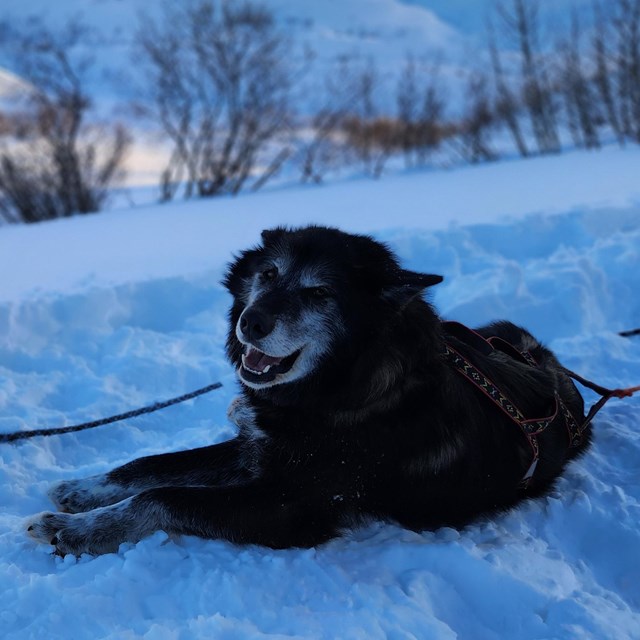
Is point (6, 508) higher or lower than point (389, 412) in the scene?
lower

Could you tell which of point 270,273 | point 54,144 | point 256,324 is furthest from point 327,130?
point 256,324

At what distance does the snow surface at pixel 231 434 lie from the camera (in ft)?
7.01

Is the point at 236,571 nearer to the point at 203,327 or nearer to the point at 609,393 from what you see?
the point at 609,393

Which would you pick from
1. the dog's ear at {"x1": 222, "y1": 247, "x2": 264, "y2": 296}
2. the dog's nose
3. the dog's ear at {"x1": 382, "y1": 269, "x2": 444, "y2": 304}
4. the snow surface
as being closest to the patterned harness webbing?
the snow surface

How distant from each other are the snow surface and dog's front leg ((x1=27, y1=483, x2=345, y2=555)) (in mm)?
60

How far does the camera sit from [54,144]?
16.4m

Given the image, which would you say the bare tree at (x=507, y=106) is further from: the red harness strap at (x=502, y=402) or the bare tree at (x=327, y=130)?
the red harness strap at (x=502, y=402)

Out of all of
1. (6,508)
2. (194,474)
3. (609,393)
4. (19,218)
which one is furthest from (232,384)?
(19,218)

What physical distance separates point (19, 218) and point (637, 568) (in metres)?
16.9

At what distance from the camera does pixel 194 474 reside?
Answer: 9.53 feet

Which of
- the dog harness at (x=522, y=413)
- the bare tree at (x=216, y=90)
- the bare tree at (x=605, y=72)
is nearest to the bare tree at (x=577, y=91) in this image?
the bare tree at (x=605, y=72)

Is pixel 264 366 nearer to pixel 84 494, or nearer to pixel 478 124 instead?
pixel 84 494

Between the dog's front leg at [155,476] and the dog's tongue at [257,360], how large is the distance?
1.60 ft

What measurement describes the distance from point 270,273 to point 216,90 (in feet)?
54.7
